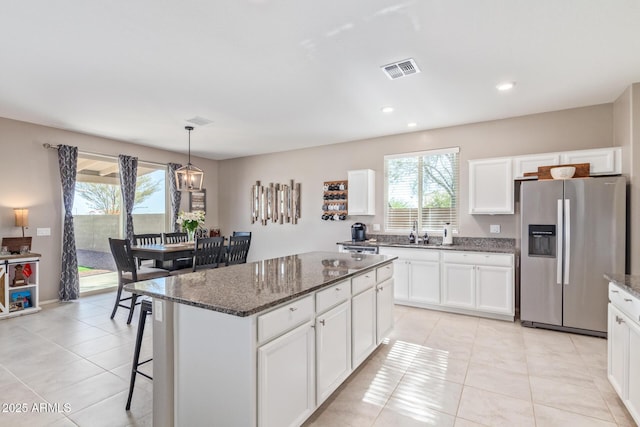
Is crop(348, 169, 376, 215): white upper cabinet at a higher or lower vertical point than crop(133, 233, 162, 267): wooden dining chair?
higher

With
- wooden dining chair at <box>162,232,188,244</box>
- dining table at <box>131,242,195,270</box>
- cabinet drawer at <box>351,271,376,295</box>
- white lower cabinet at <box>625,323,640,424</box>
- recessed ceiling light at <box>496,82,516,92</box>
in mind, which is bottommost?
white lower cabinet at <box>625,323,640,424</box>

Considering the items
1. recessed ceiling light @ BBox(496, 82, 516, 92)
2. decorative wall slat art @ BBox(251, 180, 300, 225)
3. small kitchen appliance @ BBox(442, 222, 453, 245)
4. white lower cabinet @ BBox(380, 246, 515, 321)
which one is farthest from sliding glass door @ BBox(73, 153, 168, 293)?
recessed ceiling light @ BBox(496, 82, 516, 92)

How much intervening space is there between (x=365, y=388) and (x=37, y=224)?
16.9 feet

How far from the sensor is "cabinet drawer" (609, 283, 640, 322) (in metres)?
1.91

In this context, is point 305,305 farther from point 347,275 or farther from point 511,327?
point 511,327

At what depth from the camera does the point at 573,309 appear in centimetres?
356

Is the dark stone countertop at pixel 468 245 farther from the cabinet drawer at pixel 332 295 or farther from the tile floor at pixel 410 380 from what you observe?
the cabinet drawer at pixel 332 295

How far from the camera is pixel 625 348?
2.07m

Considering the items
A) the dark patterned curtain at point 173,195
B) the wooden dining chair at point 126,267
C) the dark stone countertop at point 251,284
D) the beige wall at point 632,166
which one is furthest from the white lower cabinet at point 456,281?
the dark patterned curtain at point 173,195

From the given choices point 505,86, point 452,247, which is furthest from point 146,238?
point 505,86

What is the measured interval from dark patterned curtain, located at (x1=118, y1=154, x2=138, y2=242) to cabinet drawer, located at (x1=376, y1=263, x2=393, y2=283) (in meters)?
4.61

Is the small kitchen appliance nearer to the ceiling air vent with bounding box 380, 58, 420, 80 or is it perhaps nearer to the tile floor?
the tile floor

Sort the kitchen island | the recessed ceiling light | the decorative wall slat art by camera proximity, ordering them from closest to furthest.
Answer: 1. the kitchen island
2. the recessed ceiling light
3. the decorative wall slat art

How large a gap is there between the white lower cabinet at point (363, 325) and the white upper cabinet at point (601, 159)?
299 cm
